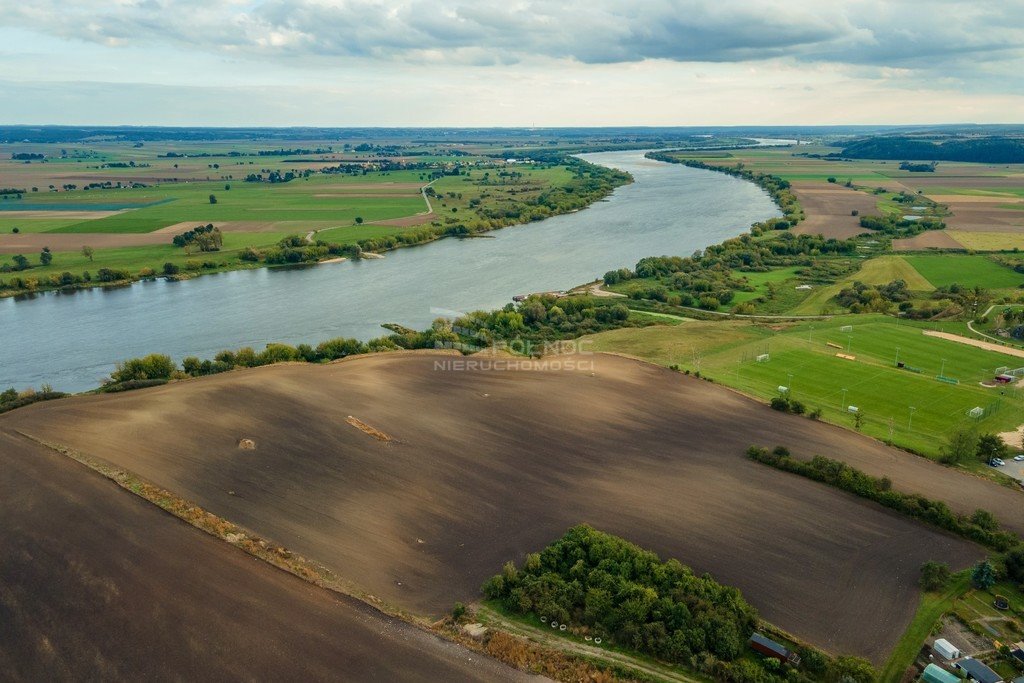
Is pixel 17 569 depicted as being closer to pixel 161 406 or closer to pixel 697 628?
pixel 161 406

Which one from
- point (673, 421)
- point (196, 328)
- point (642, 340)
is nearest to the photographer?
point (673, 421)

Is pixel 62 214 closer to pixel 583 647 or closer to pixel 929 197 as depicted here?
pixel 583 647

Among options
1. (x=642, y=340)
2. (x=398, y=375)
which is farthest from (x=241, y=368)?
(x=642, y=340)

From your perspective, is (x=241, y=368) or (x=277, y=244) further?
(x=277, y=244)

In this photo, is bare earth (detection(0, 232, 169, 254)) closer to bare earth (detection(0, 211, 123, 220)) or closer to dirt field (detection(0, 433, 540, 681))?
bare earth (detection(0, 211, 123, 220))

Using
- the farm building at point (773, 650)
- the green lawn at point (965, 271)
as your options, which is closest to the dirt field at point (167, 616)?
the farm building at point (773, 650)

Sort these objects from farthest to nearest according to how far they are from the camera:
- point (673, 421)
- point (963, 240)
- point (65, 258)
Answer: point (963, 240) < point (65, 258) < point (673, 421)

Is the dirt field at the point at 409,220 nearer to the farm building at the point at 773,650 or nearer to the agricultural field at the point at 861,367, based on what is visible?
the agricultural field at the point at 861,367
